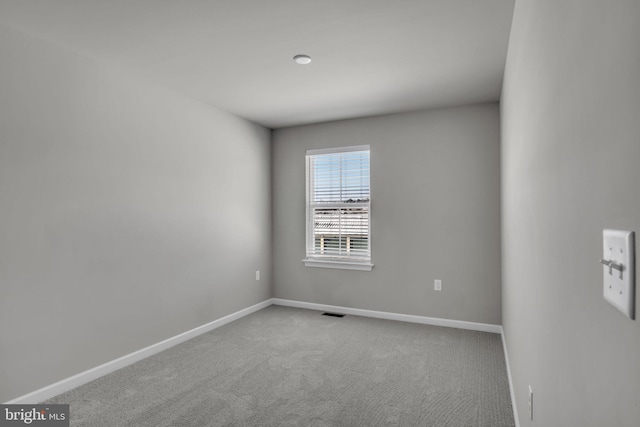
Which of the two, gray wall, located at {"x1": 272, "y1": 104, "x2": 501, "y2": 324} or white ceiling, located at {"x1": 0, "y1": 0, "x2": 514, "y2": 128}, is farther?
gray wall, located at {"x1": 272, "y1": 104, "x2": 501, "y2": 324}

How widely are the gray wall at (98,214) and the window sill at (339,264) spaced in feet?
3.46

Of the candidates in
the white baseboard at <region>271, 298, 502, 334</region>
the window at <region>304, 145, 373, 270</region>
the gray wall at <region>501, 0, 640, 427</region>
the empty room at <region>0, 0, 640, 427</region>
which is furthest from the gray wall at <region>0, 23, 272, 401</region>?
the gray wall at <region>501, 0, 640, 427</region>

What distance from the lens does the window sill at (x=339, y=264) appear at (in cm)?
444

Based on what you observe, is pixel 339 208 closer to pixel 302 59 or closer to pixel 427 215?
pixel 427 215

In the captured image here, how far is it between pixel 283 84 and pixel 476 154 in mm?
2162

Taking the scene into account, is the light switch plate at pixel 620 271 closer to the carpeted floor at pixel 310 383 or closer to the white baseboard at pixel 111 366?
the carpeted floor at pixel 310 383

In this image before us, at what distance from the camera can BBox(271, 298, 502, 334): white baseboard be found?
3.87 m

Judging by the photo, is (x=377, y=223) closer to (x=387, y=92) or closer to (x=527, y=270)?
(x=387, y=92)

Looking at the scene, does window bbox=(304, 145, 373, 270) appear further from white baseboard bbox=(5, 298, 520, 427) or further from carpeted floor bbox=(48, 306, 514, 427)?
carpeted floor bbox=(48, 306, 514, 427)

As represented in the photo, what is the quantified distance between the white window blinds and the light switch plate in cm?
387

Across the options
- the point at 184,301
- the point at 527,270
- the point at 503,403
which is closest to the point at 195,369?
the point at 184,301

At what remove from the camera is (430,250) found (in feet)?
13.5

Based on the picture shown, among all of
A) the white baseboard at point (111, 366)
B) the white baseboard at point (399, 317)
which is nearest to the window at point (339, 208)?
the white baseboard at point (399, 317)

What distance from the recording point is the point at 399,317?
4.26 m
